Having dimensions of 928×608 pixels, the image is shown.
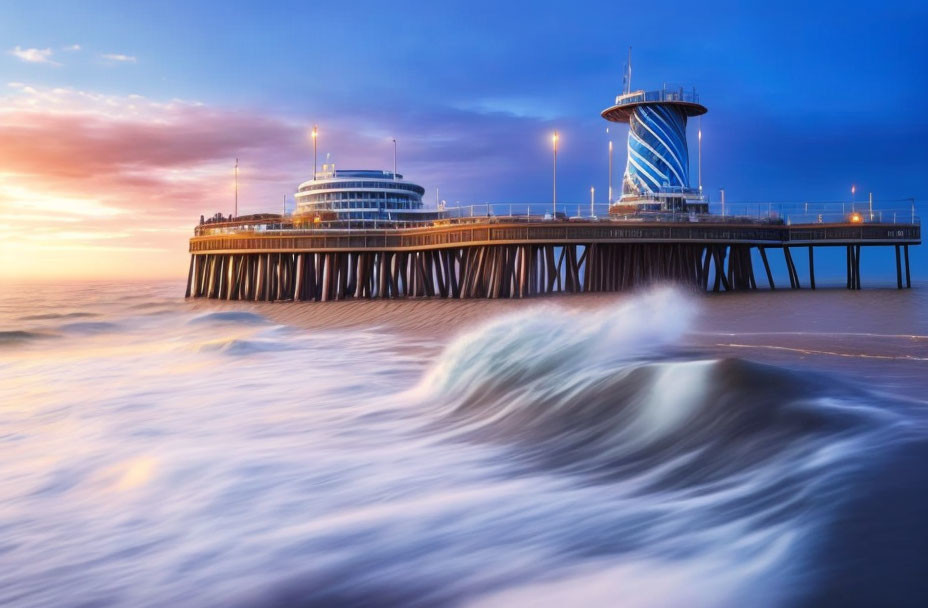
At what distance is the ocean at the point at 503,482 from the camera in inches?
139

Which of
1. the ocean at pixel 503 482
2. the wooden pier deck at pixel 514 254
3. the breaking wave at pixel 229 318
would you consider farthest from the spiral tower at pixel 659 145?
the ocean at pixel 503 482

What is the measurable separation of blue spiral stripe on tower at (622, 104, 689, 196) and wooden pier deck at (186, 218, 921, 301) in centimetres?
1172

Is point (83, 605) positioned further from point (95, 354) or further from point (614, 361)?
point (95, 354)

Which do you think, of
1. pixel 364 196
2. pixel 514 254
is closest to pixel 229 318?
pixel 514 254

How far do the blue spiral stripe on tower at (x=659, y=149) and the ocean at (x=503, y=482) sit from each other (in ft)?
98.5

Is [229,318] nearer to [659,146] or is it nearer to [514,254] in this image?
[514,254]

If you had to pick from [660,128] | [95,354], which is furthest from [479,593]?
[660,128]

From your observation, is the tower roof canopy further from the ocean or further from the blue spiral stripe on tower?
the ocean

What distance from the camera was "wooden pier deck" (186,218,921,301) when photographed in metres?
23.5

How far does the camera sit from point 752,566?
11.0ft

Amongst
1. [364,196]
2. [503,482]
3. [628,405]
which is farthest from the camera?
[364,196]

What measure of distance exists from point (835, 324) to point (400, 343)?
863 cm

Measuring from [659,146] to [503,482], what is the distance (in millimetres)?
37339

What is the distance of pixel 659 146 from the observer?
132 ft
